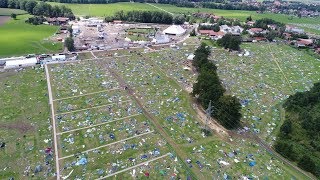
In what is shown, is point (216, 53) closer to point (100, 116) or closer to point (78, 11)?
point (100, 116)

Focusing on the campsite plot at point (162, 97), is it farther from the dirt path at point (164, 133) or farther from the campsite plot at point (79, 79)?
the campsite plot at point (79, 79)

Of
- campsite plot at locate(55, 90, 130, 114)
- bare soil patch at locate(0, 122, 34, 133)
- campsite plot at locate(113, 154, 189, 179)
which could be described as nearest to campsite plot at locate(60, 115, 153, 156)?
bare soil patch at locate(0, 122, 34, 133)

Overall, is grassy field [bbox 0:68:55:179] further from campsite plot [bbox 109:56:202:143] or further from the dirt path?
campsite plot [bbox 109:56:202:143]

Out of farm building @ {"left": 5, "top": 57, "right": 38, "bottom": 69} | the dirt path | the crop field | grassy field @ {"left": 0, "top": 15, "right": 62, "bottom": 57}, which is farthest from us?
grassy field @ {"left": 0, "top": 15, "right": 62, "bottom": 57}

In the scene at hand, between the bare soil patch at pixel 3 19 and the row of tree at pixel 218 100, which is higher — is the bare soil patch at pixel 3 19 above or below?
above

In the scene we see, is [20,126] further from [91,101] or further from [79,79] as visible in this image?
[79,79]

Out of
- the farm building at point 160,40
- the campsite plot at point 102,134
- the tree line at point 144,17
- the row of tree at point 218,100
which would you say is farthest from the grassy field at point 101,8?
the campsite plot at point 102,134
